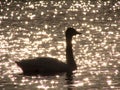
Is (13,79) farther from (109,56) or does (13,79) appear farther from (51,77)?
(109,56)

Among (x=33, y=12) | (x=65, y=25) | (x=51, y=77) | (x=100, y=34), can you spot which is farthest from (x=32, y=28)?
(x=51, y=77)

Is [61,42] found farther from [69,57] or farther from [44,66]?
[44,66]

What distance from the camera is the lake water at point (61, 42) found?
75.0 ft

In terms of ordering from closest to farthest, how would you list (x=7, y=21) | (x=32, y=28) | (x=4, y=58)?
(x=4, y=58), (x=32, y=28), (x=7, y=21)

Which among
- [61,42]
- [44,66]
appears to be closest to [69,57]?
[44,66]

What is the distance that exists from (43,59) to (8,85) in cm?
304

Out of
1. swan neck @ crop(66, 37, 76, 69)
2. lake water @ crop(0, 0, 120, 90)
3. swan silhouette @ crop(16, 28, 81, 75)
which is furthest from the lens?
swan neck @ crop(66, 37, 76, 69)

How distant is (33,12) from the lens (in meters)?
51.0

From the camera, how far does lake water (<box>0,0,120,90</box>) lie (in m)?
22.9

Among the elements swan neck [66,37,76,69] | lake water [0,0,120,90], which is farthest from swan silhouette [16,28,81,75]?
lake water [0,0,120,90]

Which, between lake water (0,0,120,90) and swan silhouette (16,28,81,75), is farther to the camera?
swan silhouette (16,28,81,75)

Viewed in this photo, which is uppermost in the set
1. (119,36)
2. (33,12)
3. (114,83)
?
(33,12)

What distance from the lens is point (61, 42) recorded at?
32125 millimetres

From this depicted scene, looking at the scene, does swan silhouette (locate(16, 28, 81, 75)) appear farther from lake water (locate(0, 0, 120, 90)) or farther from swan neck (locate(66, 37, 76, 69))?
lake water (locate(0, 0, 120, 90))
